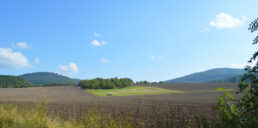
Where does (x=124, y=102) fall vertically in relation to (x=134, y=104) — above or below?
below

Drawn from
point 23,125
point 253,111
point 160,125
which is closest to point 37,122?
point 23,125

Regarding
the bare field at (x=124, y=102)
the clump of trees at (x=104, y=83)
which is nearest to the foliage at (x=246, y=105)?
the bare field at (x=124, y=102)

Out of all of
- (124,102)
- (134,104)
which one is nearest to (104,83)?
(124,102)

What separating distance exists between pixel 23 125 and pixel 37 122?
1.64 feet

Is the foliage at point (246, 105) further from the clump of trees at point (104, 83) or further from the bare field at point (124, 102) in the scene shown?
the clump of trees at point (104, 83)

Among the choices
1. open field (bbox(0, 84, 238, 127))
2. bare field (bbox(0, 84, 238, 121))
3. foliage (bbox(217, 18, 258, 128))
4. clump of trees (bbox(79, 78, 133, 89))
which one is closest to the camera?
foliage (bbox(217, 18, 258, 128))

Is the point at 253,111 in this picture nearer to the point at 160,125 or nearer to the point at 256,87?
the point at 256,87

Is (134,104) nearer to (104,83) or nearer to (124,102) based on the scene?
(124,102)

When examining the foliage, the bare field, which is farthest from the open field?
the foliage

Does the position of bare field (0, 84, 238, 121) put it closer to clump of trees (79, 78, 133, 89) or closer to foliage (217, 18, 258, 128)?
foliage (217, 18, 258, 128)

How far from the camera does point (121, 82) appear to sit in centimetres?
8325

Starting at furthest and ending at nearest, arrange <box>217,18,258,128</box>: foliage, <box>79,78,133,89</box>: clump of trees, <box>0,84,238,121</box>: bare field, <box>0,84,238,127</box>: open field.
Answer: <box>79,78,133,89</box>: clump of trees → <box>0,84,238,121</box>: bare field → <box>0,84,238,127</box>: open field → <box>217,18,258,128</box>: foliage

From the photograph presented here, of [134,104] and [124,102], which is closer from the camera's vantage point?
[134,104]

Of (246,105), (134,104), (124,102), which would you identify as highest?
(246,105)
